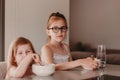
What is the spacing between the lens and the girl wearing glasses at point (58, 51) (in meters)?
1.74

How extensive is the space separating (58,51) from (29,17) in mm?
1487

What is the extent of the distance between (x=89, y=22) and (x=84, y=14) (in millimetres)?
105

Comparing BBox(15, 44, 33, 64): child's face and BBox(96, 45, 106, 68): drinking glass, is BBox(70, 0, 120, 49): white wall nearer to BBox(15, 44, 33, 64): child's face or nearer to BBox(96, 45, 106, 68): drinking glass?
BBox(96, 45, 106, 68): drinking glass

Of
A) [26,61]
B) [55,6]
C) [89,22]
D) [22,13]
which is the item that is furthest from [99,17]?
[26,61]

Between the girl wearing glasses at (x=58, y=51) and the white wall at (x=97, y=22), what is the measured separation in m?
0.72

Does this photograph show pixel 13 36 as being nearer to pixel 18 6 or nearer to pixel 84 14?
pixel 18 6

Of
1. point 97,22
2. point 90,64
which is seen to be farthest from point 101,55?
point 97,22

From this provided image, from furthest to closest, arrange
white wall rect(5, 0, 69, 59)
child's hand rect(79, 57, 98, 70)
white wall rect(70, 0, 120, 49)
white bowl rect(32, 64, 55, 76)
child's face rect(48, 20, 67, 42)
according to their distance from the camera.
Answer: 1. white wall rect(5, 0, 69, 59)
2. white wall rect(70, 0, 120, 49)
3. child's face rect(48, 20, 67, 42)
4. child's hand rect(79, 57, 98, 70)
5. white bowl rect(32, 64, 55, 76)

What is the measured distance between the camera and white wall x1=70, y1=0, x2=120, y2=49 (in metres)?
2.58

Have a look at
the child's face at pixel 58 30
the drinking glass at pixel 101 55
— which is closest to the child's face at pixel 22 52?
the child's face at pixel 58 30

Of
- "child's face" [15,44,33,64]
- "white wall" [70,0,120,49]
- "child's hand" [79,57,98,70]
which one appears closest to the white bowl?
"child's face" [15,44,33,64]

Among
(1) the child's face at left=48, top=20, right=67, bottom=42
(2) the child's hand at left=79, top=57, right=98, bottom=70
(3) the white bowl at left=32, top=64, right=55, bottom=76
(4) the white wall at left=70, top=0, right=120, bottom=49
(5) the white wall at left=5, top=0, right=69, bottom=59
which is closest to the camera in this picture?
(3) the white bowl at left=32, top=64, right=55, bottom=76

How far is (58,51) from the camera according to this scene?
6.52 feet

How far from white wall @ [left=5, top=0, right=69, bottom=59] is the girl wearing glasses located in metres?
1.25
